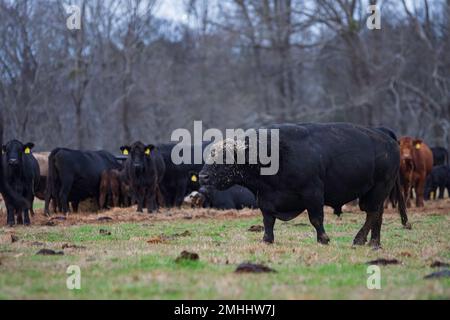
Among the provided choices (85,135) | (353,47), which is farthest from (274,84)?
(85,135)

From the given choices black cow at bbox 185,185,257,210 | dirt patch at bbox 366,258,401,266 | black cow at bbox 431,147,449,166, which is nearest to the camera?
dirt patch at bbox 366,258,401,266

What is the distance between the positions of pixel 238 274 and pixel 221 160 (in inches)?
140

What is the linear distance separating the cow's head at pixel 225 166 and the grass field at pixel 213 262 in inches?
34.2

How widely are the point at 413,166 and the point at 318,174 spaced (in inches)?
438

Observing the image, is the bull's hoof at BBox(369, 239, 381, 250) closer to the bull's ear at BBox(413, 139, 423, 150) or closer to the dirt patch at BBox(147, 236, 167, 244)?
the dirt patch at BBox(147, 236, 167, 244)

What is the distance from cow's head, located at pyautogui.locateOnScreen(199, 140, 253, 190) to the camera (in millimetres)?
11141

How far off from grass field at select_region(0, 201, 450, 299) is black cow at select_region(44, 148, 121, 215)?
20.2 feet

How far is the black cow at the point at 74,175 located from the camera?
822 inches

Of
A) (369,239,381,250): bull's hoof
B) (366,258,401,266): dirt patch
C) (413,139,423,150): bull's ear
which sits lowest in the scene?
(369,239,381,250): bull's hoof

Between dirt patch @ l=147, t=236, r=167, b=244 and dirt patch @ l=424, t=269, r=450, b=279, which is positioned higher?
dirt patch @ l=424, t=269, r=450, b=279

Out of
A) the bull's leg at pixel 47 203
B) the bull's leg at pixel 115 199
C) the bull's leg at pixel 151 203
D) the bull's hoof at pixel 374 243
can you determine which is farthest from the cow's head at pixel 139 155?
the bull's hoof at pixel 374 243

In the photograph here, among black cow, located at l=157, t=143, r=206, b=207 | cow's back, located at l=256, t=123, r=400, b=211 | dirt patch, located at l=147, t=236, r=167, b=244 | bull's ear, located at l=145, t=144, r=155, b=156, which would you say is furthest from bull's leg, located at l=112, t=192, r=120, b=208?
cow's back, located at l=256, t=123, r=400, b=211

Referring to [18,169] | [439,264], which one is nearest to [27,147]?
[18,169]

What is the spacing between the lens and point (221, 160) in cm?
1120
